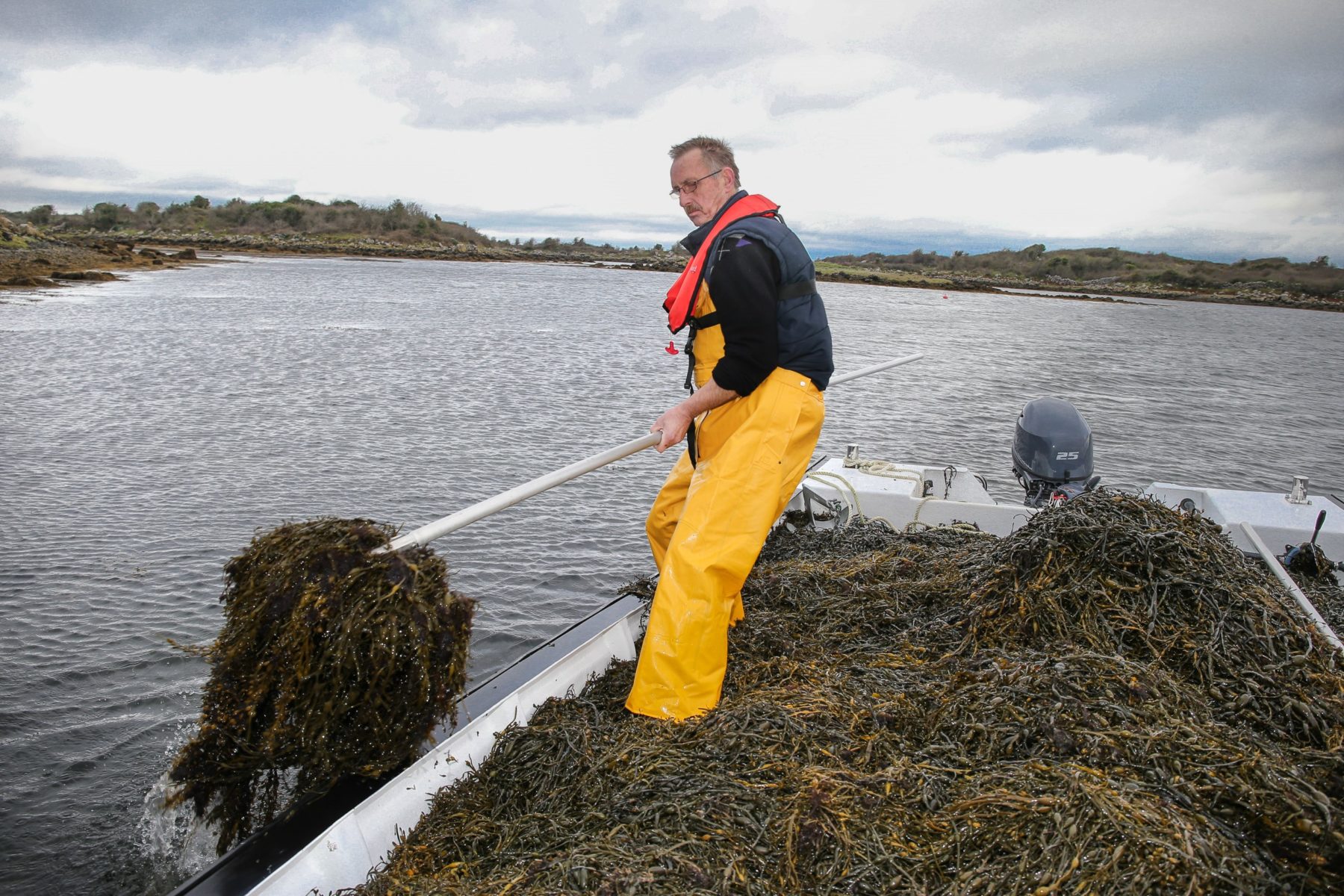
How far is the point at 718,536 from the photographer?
129 inches

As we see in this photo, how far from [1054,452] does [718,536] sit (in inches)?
162

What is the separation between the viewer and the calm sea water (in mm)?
5035

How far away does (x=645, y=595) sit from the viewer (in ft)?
15.4

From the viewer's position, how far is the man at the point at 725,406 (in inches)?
127

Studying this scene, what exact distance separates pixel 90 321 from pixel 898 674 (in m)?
24.0

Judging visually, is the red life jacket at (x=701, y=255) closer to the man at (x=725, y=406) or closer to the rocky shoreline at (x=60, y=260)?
the man at (x=725, y=406)

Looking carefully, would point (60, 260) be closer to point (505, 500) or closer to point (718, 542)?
point (505, 500)

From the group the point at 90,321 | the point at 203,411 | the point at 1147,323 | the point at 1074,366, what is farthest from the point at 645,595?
the point at 1147,323

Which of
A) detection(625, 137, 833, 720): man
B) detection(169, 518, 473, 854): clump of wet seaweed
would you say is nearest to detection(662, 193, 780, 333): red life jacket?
detection(625, 137, 833, 720): man

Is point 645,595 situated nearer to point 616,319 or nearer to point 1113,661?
point 1113,661

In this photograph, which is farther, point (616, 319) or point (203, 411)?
point (616, 319)

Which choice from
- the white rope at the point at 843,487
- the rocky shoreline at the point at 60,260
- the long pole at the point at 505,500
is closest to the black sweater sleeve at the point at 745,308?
the long pole at the point at 505,500

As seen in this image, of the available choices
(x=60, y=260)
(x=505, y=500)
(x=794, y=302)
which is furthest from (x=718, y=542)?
(x=60, y=260)

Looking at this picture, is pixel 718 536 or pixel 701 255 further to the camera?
pixel 701 255
